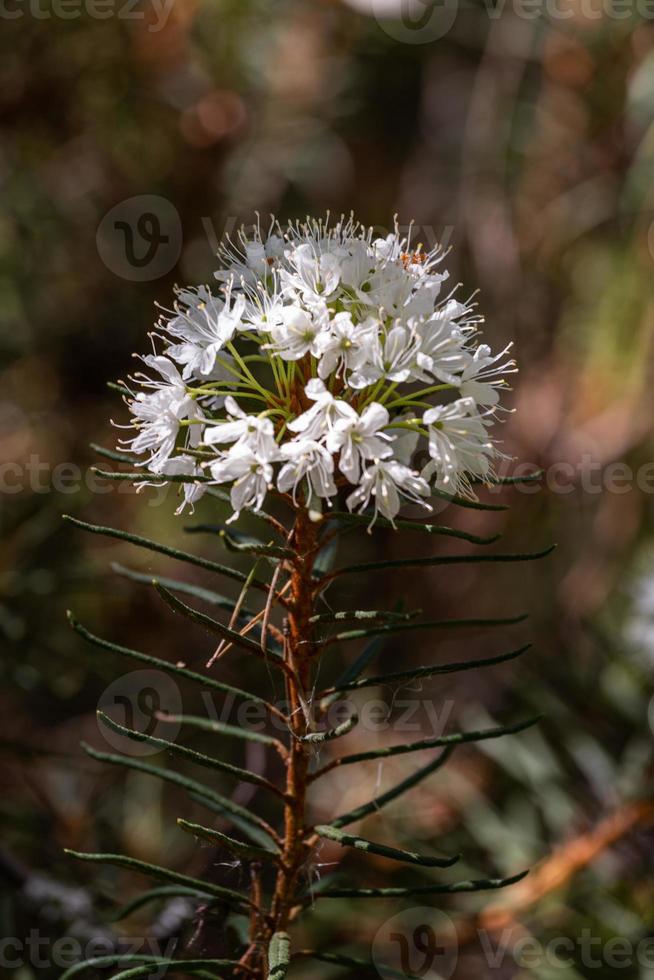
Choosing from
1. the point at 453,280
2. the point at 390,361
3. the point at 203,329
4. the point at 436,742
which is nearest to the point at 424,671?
the point at 436,742

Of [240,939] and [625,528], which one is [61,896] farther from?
[625,528]

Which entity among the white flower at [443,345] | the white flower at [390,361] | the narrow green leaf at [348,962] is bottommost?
the narrow green leaf at [348,962]

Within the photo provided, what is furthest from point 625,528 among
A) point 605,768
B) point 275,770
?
point 275,770

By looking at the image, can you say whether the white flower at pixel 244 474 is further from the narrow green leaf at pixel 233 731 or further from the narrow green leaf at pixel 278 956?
the narrow green leaf at pixel 278 956

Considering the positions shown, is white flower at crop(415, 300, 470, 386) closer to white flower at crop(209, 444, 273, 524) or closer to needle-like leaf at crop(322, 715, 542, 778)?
white flower at crop(209, 444, 273, 524)

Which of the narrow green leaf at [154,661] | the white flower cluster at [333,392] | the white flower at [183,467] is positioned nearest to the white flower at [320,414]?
the white flower cluster at [333,392]

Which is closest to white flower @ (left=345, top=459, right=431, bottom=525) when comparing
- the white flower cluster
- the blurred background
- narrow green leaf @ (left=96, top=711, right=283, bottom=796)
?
the white flower cluster

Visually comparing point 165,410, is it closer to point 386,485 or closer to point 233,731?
point 386,485
